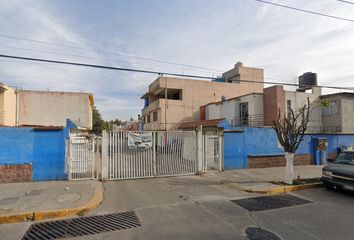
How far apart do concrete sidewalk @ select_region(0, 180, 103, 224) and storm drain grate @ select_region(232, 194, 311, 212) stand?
4741mm

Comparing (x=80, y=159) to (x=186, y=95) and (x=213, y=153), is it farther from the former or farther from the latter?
(x=186, y=95)

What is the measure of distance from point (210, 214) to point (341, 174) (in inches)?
223

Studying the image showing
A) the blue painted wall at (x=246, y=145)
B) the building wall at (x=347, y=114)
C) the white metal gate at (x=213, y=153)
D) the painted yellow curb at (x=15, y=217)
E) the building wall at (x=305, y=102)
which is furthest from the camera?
the building wall at (x=305, y=102)

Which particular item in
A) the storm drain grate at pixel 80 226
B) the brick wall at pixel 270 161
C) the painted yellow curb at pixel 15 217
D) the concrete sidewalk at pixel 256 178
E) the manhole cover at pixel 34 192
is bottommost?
the storm drain grate at pixel 80 226

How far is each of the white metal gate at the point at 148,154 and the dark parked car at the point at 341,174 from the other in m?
5.91

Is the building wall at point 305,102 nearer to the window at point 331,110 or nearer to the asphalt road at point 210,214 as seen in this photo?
the window at point 331,110

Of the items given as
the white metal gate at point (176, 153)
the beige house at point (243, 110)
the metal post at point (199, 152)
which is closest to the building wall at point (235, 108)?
the beige house at point (243, 110)

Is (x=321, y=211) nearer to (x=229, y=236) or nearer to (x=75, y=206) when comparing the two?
(x=229, y=236)

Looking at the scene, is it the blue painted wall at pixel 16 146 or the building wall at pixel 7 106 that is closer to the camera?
the blue painted wall at pixel 16 146

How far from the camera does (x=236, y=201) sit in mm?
7488

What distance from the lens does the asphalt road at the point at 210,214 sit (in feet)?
16.4

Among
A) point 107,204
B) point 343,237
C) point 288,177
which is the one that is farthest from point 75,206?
point 288,177

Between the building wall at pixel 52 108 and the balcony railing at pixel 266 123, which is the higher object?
the building wall at pixel 52 108

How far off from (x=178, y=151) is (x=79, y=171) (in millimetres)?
4778
